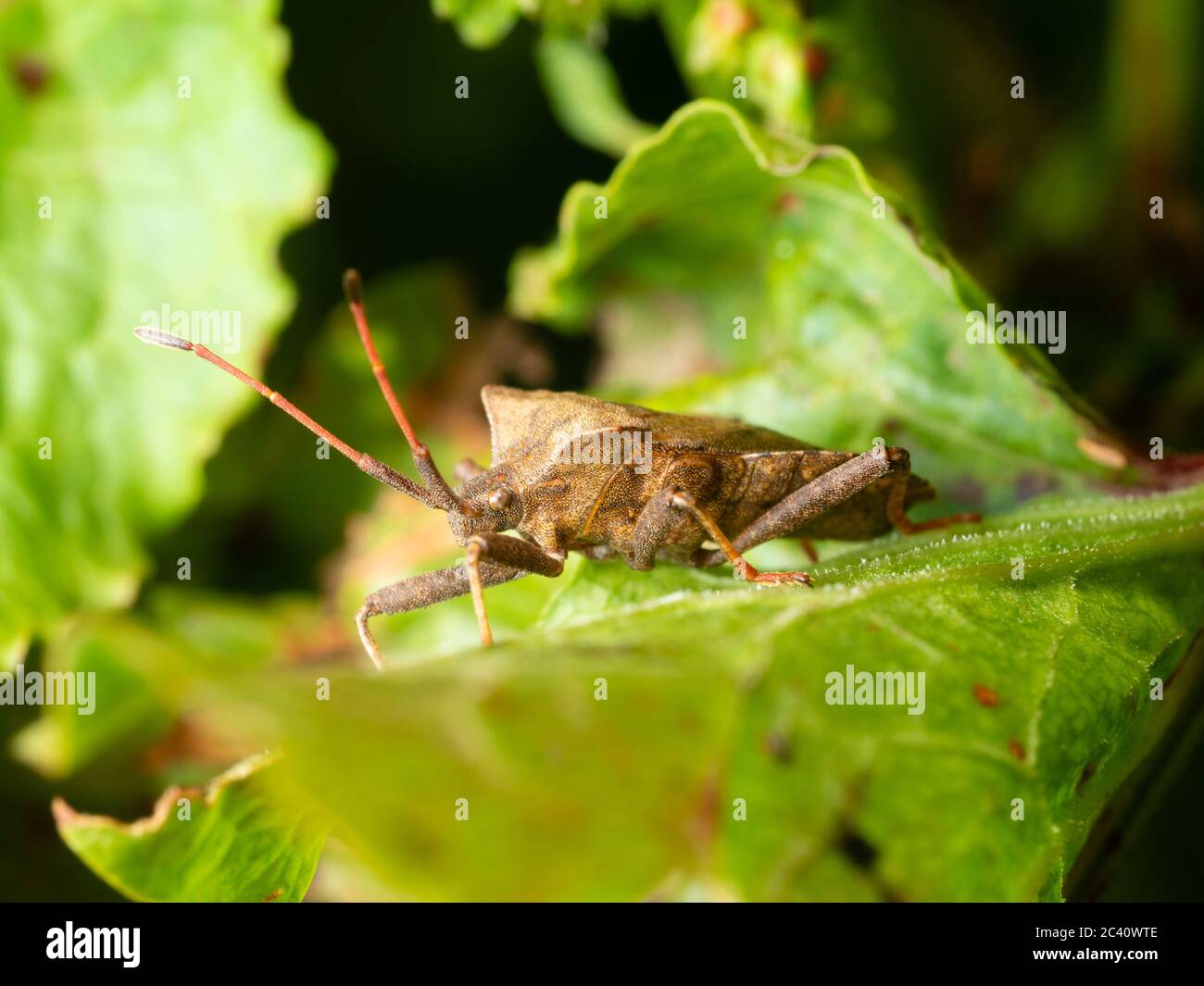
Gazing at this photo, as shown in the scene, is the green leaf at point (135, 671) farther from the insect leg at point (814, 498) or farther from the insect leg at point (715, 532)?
the insect leg at point (814, 498)

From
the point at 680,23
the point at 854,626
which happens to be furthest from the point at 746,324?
the point at 854,626

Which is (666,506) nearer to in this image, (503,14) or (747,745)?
(747,745)

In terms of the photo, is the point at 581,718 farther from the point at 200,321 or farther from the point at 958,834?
the point at 200,321

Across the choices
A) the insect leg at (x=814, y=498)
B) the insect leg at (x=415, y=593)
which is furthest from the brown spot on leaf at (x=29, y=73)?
the insect leg at (x=814, y=498)

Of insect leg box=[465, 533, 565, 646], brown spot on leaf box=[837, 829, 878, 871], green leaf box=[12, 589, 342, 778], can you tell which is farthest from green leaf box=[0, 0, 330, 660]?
brown spot on leaf box=[837, 829, 878, 871]

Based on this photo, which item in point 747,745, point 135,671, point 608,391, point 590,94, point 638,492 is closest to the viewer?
point 747,745

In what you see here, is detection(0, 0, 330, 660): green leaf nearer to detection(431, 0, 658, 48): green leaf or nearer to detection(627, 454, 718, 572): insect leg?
detection(431, 0, 658, 48): green leaf

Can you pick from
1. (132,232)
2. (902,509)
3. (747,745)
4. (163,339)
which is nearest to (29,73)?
(132,232)
